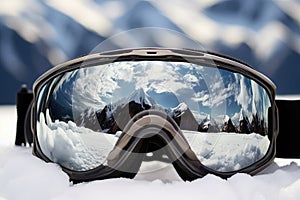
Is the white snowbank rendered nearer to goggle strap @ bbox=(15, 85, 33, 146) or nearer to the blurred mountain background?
goggle strap @ bbox=(15, 85, 33, 146)

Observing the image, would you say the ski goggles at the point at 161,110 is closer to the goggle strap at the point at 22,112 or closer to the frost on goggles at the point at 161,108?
the frost on goggles at the point at 161,108

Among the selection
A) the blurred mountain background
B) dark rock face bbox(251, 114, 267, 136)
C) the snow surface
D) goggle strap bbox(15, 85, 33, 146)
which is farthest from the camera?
the blurred mountain background

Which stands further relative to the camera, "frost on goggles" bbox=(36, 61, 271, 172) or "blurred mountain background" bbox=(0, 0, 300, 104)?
"blurred mountain background" bbox=(0, 0, 300, 104)

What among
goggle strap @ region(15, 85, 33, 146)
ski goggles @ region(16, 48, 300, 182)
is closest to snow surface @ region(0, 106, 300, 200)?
ski goggles @ region(16, 48, 300, 182)

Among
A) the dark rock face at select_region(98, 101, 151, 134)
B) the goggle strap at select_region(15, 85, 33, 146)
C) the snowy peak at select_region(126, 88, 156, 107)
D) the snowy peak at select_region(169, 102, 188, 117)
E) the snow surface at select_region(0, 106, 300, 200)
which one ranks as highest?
the snowy peak at select_region(126, 88, 156, 107)

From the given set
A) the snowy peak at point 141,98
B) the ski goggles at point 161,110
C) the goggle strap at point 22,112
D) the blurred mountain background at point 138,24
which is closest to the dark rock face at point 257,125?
the ski goggles at point 161,110

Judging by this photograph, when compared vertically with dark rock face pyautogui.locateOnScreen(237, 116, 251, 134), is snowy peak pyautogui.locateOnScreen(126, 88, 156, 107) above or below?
above
